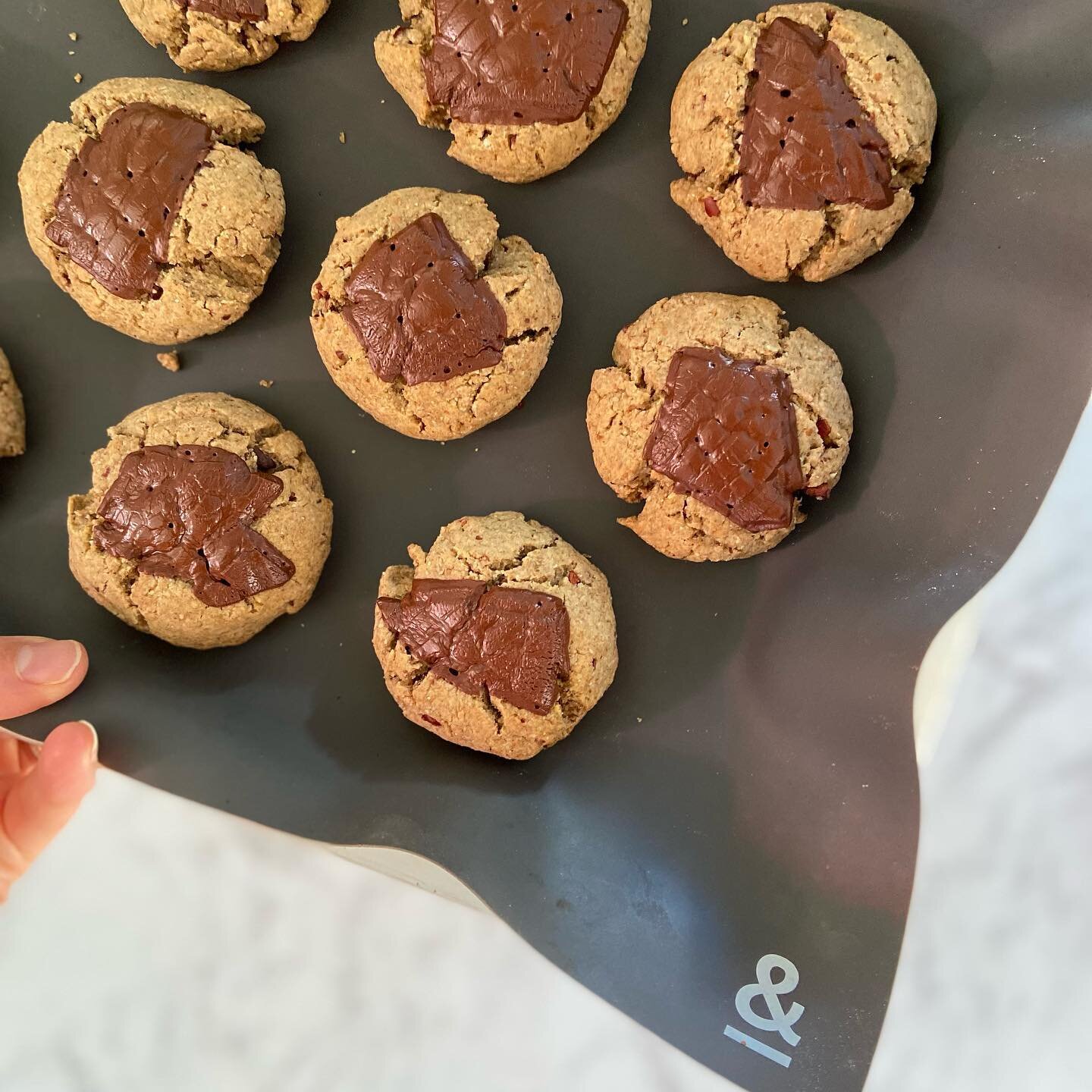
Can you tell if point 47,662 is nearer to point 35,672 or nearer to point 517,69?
point 35,672

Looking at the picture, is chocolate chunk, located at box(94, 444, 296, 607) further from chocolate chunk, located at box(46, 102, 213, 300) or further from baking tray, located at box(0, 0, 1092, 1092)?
chocolate chunk, located at box(46, 102, 213, 300)

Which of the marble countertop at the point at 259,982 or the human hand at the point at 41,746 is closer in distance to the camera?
the human hand at the point at 41,746

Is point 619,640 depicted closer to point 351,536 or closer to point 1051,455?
point 351,536

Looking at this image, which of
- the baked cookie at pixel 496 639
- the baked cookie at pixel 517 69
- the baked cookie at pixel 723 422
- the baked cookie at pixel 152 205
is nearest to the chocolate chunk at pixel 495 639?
the baked cookie at pixel 496 639

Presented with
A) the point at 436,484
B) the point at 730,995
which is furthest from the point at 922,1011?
the point at 436,484

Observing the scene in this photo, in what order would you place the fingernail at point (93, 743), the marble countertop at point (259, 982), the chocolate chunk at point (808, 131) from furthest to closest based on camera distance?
the marble countertop at point (259, 982), the fingernail at point (93, 743), the chocolate chunk at point (808, 131)

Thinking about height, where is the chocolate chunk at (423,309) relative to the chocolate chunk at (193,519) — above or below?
above

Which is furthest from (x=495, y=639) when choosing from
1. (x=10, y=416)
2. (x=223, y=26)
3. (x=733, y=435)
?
(x=223, y=26)

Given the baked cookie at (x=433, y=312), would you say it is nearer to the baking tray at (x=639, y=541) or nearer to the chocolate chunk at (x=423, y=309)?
the chocolate chunk at (x=423, y=309)
